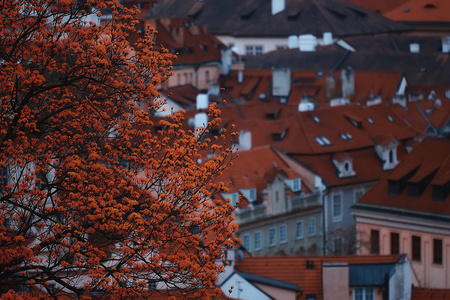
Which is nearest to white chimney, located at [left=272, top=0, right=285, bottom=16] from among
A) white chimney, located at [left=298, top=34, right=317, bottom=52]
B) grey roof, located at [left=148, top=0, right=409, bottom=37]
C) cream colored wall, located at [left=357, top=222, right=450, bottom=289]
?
grey roof, located at [left=148, top=0, right=409, bottom=37]

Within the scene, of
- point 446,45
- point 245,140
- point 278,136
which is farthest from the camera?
point 446,45

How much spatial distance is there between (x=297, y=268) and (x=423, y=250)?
16.5 m

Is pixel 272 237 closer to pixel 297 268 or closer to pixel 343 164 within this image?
pixel 343 164

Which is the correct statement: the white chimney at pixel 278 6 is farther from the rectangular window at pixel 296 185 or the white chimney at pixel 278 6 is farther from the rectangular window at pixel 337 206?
the rectangular window at pixel 296 185

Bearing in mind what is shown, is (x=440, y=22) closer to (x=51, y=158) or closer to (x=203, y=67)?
(x=203, y=67)

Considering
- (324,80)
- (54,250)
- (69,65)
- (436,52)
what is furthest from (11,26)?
(436,52)

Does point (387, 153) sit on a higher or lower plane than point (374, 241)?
higher

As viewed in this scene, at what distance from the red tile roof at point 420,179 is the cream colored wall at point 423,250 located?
2.87 feet

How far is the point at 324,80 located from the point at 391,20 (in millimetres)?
52789

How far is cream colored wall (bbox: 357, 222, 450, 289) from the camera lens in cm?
5800

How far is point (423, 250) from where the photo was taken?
59406mm

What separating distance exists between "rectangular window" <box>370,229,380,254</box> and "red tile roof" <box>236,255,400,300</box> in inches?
664

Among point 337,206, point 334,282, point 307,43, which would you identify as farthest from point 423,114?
point 334,282

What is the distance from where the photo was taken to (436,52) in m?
126
